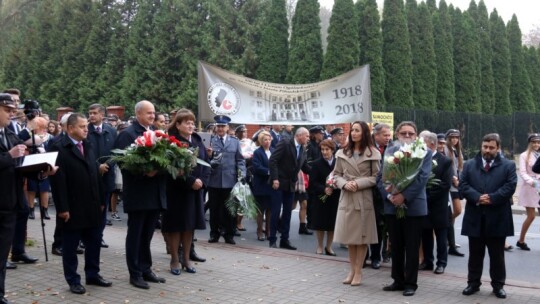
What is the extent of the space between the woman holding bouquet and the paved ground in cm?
37

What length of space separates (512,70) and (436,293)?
31.6 m

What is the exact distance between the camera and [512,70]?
36.5 meters

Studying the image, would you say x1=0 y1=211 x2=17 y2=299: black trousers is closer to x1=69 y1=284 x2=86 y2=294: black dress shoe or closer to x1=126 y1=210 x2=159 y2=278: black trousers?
x1=69 y1=284 x2=86 y2=294: black dress shoe

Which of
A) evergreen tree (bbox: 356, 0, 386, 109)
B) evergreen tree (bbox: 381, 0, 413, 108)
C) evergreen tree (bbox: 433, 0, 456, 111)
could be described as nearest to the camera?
evergreen tree (bbox: 356, 0, 386, 109)

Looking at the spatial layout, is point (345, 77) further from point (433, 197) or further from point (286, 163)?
point (433, 197)

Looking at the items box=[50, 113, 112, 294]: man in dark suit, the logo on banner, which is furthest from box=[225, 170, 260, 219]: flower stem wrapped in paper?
box=[50, 113, 112, 294]: man in dark suit

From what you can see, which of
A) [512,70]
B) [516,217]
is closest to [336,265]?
[516,217]

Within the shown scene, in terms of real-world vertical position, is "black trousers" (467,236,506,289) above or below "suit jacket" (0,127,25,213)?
below

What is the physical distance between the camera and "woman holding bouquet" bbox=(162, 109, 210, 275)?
823cm

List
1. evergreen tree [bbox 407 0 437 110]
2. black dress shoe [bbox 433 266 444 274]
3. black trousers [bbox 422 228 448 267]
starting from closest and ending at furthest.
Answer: black dress shoe [bbox 433 266 444 274] < black trousers [bbox 422 228 448 267] < evergreen tree [bbox 407 0 437 110]

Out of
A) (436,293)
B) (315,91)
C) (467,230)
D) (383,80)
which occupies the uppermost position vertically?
(383,80)

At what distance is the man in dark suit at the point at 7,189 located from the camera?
21.2 ft

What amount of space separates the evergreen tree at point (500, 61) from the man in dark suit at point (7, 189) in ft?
106

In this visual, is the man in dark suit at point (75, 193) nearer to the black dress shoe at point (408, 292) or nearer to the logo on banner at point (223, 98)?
the black dress shoe at point (408, 292)
